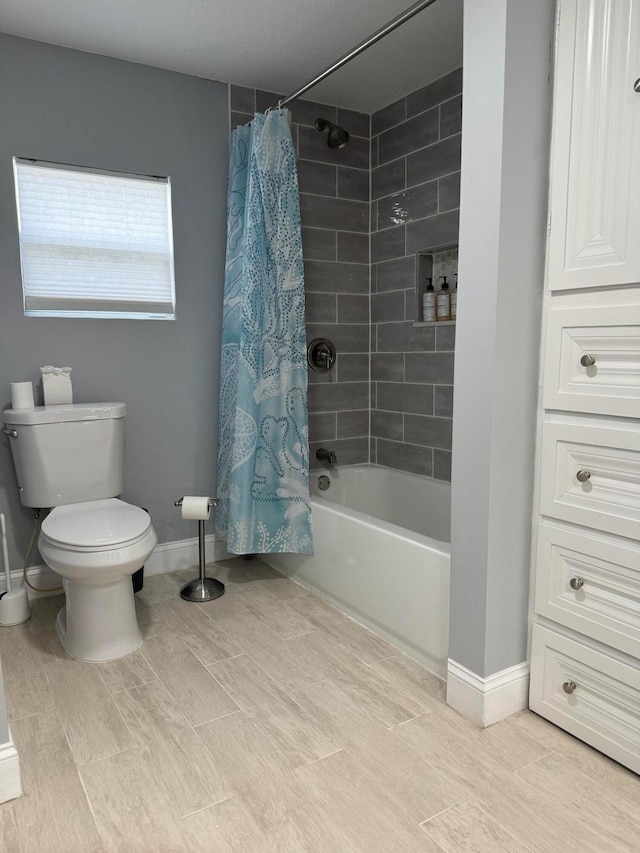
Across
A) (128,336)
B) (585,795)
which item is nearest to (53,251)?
(128,336)

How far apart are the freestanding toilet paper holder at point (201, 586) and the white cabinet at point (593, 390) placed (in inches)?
59.1

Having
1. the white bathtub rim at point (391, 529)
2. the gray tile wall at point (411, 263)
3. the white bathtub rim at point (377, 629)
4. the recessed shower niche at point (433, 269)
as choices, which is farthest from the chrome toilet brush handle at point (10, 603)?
the recessed shower niche at point (433, 269)

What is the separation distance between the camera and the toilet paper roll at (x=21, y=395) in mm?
2516

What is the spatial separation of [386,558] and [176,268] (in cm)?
167

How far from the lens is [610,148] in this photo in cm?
158

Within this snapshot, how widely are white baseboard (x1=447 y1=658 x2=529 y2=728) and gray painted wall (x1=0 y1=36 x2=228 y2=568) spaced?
5.42ft

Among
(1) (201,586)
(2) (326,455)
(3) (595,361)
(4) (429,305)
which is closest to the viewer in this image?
(3) (595,361)

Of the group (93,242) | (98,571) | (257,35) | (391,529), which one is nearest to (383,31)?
(257,35)

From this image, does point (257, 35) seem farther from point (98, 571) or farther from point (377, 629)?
point (377, 629)

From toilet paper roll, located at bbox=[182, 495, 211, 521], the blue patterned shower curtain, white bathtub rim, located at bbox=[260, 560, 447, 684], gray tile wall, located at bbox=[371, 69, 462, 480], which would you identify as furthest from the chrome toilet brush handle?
gray tile wall, located at bbox=[371, 69, 462, 480]

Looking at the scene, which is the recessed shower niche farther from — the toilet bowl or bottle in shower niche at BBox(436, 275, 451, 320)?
the toilet bowl

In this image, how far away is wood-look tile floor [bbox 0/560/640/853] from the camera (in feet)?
4.78

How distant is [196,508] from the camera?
2.73 meters

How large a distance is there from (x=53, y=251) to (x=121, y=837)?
2234 mm
